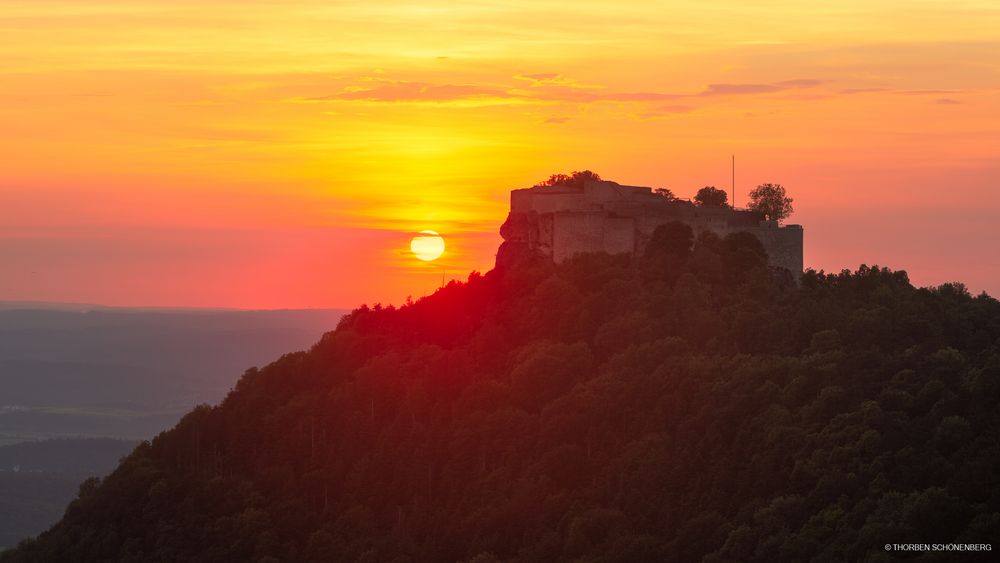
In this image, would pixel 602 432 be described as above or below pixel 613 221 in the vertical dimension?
below

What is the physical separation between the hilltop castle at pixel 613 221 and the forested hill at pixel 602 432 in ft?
3.25

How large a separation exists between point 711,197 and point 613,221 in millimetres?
8735

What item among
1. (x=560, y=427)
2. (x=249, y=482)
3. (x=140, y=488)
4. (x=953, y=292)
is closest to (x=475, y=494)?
(x=560, y=427)

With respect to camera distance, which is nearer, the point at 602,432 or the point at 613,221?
the point at 602,432

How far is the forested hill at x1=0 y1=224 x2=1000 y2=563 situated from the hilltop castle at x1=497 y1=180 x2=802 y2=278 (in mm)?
991

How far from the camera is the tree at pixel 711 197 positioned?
96.6 meters

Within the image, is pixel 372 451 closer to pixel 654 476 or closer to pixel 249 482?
pixel 249 482

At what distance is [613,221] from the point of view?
298 ft

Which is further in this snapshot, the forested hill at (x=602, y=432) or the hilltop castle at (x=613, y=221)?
the hilltop castle at (x=613, y=221)

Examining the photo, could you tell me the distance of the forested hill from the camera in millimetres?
70000

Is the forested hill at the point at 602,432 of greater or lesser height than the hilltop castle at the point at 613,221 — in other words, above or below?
below

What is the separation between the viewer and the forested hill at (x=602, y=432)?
7000 centimetres

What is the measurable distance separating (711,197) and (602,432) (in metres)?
21.8

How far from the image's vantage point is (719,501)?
72.4 metres
